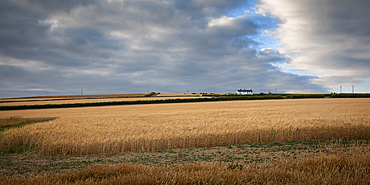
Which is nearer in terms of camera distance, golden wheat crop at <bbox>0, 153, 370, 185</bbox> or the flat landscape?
golden wheat crop at <bbox>0, 153, 370, 185</bbox>

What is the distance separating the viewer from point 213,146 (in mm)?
13625

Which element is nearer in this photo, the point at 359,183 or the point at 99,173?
the point at 359,183

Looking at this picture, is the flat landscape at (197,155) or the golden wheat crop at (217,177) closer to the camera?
the golden wheat crop at (217,177)

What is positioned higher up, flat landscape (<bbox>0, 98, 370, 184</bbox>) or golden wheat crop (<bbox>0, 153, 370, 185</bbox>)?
golden wheat crop (<bbox>0, 153, 370, 185</bbox>)

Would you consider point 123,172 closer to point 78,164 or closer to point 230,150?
point 78,164

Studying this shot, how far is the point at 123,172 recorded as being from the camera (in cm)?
643

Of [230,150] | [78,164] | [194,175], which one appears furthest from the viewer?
[230,150]

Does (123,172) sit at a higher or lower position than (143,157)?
higher

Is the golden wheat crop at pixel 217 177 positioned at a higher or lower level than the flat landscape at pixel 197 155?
higher

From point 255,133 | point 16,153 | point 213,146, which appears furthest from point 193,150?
point 16,153

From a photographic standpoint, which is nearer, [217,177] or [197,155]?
[217,177]

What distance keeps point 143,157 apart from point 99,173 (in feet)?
14.9

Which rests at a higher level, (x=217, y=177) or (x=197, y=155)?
(x=217, y=177)

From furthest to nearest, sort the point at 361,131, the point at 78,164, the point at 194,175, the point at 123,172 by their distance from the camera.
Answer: the point at 361,131 → the point at 78,164 → the point at 123,172 → the point at 194,175
